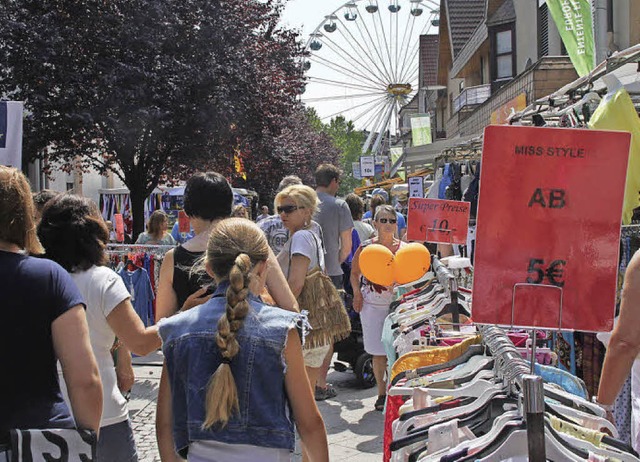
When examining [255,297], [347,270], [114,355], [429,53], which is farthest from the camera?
[429,53]

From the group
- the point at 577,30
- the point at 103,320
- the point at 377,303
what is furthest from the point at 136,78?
the point at 103,320

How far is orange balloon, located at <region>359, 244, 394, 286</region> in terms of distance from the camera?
19.5 ft

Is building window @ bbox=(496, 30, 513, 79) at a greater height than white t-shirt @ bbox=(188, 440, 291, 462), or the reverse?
building window @ bbox=(496, 30, 513, 79)

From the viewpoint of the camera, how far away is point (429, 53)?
4691 cm

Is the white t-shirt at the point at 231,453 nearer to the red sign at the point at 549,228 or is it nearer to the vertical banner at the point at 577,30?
the red sign at the point at 549,228

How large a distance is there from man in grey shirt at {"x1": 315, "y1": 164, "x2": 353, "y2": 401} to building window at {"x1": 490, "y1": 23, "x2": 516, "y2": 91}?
53.1ft


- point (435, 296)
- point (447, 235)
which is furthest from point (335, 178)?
point (435, 296)

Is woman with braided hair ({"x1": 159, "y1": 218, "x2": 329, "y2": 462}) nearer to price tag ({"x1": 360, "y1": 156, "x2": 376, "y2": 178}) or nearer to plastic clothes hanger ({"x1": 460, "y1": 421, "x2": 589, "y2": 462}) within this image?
plastic clothes hanger ({"x1": 460, "y1": 421, "x2": 589, "y2": 462})

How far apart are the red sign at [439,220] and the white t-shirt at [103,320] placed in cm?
386

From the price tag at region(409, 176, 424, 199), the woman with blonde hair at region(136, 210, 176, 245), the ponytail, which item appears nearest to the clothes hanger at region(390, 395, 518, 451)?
the ponytail

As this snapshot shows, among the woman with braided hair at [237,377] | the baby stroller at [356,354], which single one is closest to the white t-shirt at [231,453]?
the woman with braided hair at [237,377]

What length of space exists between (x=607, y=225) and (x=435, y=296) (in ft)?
9.39

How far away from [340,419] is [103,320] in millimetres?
3662

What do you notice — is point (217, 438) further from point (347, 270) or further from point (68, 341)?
point (347, 270)
